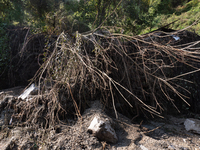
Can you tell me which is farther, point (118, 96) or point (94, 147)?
point (118, 96)

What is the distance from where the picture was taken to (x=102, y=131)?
1.81 meters

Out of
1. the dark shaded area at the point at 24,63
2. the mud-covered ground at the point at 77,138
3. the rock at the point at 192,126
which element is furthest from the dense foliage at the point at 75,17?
the rock at the point at 192,126

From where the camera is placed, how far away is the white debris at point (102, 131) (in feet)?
5.93

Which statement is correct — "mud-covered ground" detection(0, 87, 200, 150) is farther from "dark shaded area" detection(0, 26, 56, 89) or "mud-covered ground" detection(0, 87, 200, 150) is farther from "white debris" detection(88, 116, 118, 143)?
"dark shaded area" detection(0, 26, 56, 89)

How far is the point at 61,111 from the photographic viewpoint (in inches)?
83.5

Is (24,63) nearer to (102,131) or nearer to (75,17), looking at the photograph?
(102,131)

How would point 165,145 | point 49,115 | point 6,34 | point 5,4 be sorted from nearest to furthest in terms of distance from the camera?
point 165,145
point 49,115
point 6,34
point 5,4

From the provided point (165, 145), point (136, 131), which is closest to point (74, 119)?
point (136, 131)

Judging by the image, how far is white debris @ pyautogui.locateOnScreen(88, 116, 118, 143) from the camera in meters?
1.81

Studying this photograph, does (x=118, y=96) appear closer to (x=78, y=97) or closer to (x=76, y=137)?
A: (x=78, y=97)

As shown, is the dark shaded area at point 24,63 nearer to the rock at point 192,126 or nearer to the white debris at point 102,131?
the white debris at point 102,131

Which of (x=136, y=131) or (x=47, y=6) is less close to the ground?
(x=47, y=6)

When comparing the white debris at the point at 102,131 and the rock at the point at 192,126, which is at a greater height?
the white debris at the point at 102,131

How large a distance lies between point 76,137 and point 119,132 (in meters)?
Result: 0.65
